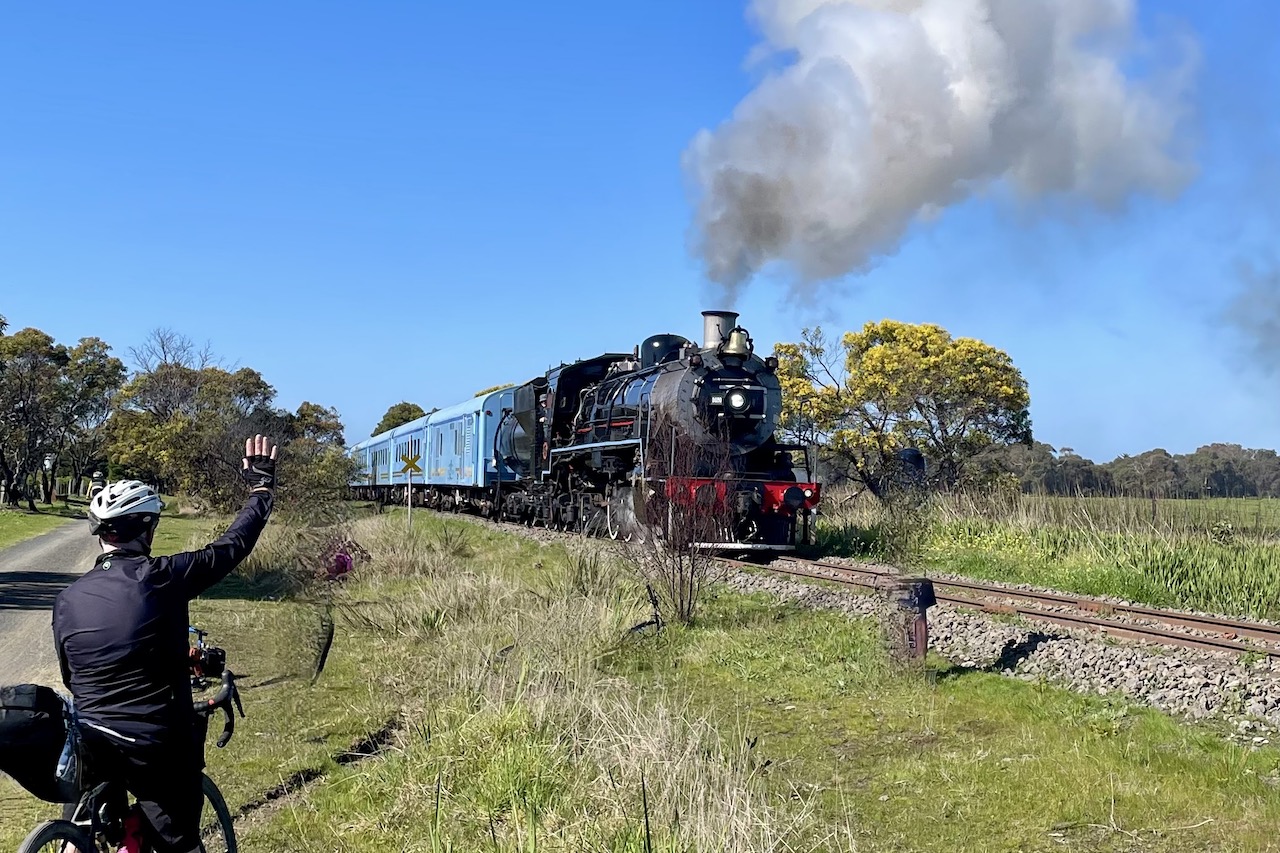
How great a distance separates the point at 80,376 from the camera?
54.3 m

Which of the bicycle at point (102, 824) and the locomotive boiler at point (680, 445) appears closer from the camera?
the bicycle at point (102, 824)

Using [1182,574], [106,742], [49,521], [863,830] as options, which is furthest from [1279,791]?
[49,521]

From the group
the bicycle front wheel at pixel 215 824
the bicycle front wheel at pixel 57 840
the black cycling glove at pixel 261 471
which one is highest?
the black cycling glove at pixel 261 471

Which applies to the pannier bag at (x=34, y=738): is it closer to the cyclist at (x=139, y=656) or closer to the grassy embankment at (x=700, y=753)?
the cyclist at (x=139, y=656)

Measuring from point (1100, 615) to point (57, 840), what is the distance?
10688mm

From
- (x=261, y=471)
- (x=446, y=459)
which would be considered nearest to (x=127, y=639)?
(x=261, y=471)

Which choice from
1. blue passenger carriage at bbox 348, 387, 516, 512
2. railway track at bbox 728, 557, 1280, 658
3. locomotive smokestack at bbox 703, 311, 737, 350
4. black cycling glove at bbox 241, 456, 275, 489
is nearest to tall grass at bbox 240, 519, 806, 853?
black cycling glove at bbox 241, 456, 275, 489

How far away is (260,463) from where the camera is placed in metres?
4.82

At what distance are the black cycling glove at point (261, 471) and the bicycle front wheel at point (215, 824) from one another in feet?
3.85

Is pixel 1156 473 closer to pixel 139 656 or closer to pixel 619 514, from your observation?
pixel 619 514

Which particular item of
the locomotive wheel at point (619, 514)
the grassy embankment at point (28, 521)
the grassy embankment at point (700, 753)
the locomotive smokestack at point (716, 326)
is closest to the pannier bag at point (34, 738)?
the grassy embankment at point (700, 753)

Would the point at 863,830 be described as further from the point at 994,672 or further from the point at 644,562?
the point at 644,562

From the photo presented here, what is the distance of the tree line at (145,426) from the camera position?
27641 mm

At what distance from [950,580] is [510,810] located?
1058 cm
